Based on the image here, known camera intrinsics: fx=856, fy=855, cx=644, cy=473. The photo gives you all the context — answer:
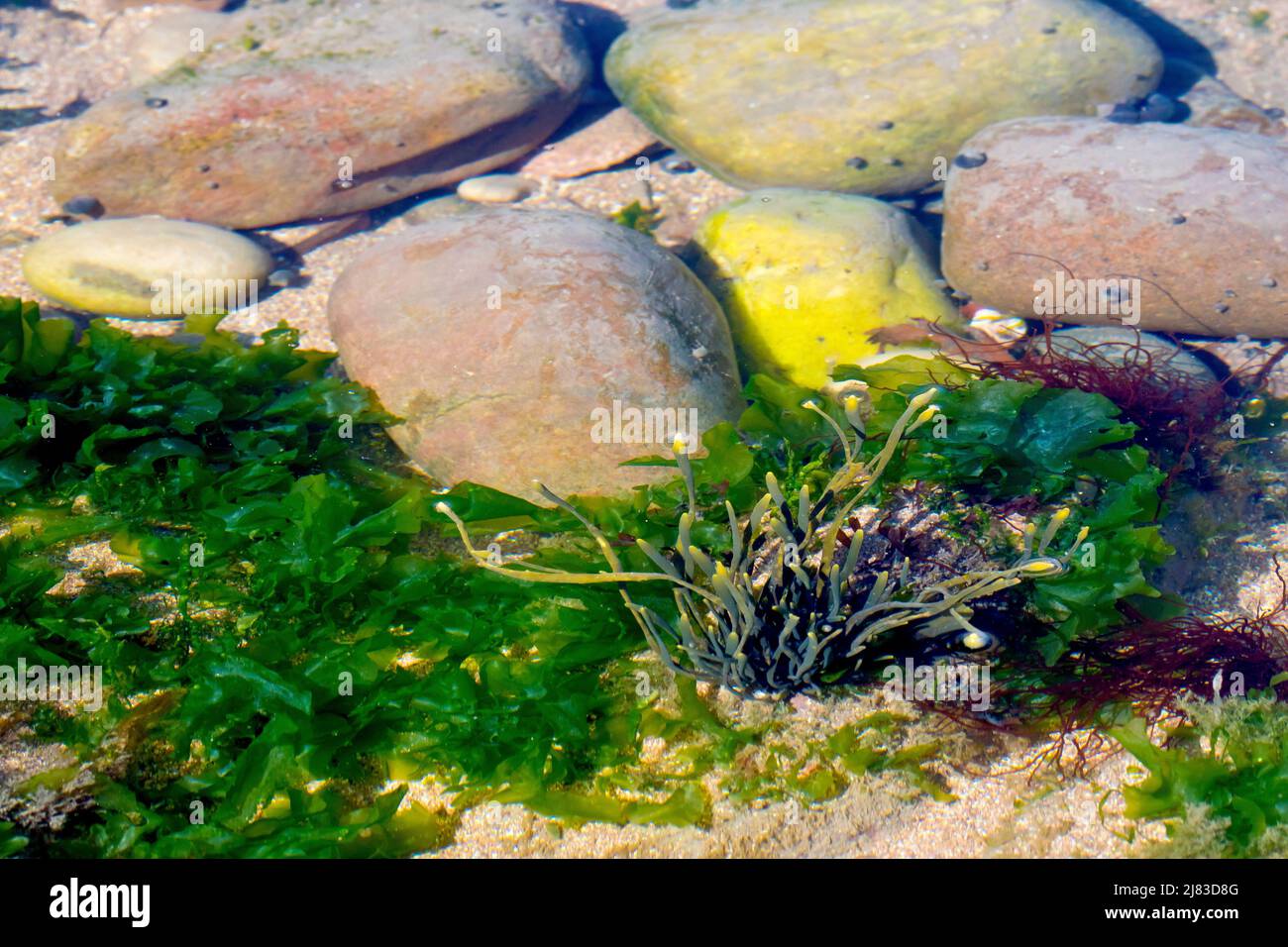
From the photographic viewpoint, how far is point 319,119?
19.1 ft

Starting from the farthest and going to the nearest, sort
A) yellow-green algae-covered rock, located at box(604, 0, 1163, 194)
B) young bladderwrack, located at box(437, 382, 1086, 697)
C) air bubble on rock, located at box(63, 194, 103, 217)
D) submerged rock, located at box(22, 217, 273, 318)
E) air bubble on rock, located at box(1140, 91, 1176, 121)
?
air bubble on rock, located at box(1140, 91, 1176, 121) < yellow-green algae-covered rock, located at box(604, 0, 1163, 194) < air bubble on rock, located at box(63, 194, 103, 217) < submerged rock, located at box(22, 217, 273, 318) < young bladderwrack, located at box(437, 382, 1086, 697)

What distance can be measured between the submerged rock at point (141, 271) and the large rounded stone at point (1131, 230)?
441 centimetres

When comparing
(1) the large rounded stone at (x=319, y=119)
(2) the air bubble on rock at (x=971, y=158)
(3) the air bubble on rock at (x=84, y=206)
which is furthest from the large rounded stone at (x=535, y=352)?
(3) the air bubble on rock at (x=84, y=206)

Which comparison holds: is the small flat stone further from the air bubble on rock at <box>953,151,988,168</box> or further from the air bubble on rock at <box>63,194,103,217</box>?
the air bubble on rock at <box>953,151,988,168</box>

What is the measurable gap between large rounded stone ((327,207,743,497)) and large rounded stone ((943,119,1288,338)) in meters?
1.85

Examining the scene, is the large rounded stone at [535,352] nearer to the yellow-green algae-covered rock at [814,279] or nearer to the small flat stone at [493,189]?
the yellow-green algae-covered rock at [814,279]

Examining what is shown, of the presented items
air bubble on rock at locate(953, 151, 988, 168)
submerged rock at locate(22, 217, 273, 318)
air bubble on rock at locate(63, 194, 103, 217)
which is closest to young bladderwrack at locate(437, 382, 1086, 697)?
air bubble on rock at locate(953, 151, 988, 168)

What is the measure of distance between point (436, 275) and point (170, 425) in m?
1.46

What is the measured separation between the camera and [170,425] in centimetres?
333

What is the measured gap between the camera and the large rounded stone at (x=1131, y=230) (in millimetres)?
4688

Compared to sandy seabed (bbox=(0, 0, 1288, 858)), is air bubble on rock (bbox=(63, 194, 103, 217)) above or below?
above

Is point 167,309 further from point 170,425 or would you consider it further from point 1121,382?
point 1121,382

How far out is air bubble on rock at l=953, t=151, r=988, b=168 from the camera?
5.23m

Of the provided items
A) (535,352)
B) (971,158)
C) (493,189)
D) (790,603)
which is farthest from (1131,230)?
(493,189)
